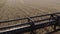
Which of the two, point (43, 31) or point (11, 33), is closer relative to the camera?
point (11, 33)

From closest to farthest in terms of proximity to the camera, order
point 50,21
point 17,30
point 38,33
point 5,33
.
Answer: point 5,33 → point 17,30 → point 50,21 → point 38,33

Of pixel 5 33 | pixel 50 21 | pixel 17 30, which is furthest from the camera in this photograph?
pixel 50 21

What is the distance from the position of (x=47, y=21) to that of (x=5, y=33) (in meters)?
2.05

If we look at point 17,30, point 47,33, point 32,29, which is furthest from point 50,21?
point 17,30

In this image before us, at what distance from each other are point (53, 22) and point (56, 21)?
154 millimetres

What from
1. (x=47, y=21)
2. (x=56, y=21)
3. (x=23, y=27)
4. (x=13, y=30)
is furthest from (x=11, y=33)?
(x=56, y=21)

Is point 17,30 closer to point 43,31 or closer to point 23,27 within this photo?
point 23,27

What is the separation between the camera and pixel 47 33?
6227 millimetres

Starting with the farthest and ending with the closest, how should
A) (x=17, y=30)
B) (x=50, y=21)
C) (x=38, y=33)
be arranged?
(x=38, y=33), (x=50, y=21), (x=17, y=30)

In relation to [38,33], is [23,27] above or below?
above

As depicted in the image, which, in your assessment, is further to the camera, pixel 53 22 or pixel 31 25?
pixel 53 22

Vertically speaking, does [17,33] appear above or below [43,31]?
above

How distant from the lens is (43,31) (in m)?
6.63

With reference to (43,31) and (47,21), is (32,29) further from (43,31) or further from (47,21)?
(43,31)
